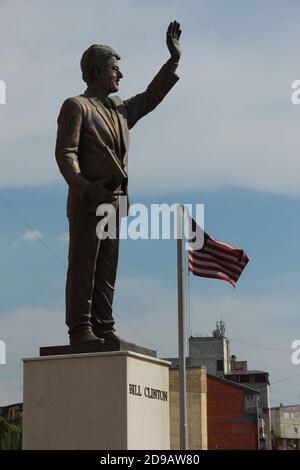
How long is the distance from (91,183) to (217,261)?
750cm

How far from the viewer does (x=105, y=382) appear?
10.1 metres

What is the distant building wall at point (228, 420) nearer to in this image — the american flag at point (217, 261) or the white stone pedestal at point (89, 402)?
the american flag at point (217, 261)

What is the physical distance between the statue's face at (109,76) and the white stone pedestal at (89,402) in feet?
9.99

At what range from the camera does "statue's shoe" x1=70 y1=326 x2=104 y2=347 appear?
10461 mm

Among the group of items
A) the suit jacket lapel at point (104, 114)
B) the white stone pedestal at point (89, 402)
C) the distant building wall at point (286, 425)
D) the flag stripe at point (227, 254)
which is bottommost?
the white stone pedestal at point (89, 402)

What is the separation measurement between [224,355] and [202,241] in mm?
60446

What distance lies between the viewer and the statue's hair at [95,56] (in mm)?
11289

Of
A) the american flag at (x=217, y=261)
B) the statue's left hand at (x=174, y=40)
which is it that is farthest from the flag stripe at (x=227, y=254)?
the statue's left hand at (x=174, y=40)

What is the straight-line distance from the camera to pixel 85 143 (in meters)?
11.0

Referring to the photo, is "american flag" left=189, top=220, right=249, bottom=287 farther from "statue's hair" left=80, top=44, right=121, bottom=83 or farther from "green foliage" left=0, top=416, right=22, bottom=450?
"green foliage" left=0, top=416, right=22, bottom=450

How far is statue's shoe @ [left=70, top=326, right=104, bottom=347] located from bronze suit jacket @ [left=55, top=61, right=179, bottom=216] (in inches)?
49.2

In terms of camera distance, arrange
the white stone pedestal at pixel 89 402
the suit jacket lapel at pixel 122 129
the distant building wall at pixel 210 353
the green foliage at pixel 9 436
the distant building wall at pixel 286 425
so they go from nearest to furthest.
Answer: the white stone pedestal at pixel 89 402, the suit jacket lapel at pixel 122 129, the green foliage at pixel 9 436, the distant building wall at pixel 286 425, the distant building wall at pixel 210 353
